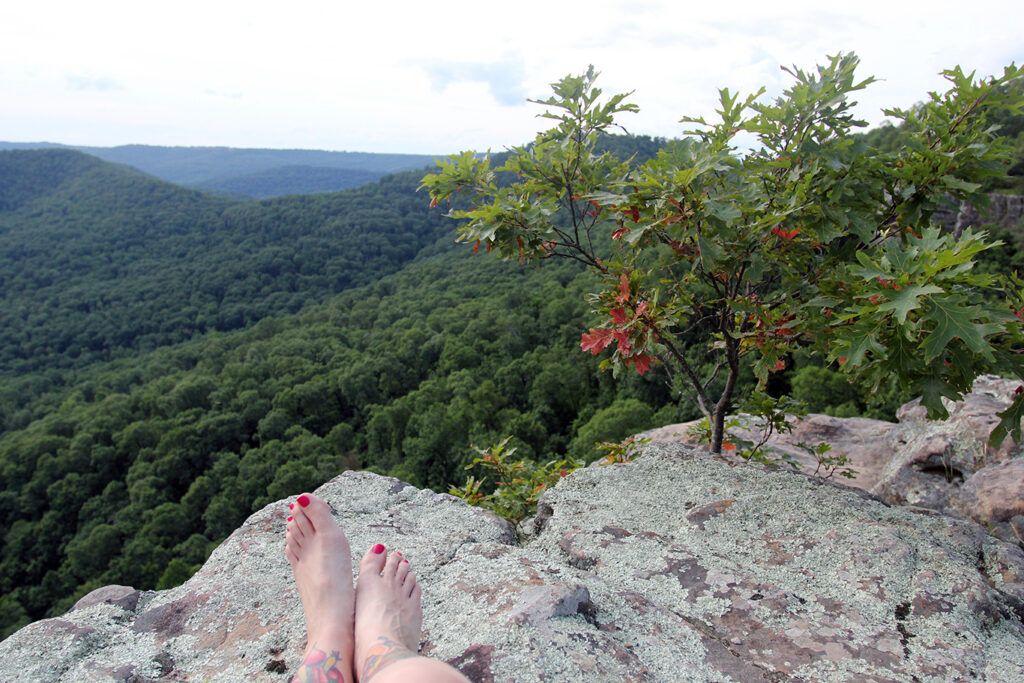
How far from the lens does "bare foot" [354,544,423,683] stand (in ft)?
5.80

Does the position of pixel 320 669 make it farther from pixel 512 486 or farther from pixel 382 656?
pixel 512 486

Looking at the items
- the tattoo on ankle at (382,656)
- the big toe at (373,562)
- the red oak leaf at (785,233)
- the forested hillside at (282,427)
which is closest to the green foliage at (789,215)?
the red oak leaf at (785,233)

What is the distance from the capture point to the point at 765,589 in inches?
88.0

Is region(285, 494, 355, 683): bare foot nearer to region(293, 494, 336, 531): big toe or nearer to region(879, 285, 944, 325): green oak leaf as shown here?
region(293, 494, 336, 531): big toe

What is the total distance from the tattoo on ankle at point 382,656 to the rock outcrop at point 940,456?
2.56 metres

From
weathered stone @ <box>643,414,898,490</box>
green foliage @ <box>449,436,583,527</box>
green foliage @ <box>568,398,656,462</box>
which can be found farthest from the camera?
green foliage @ <box>568,398,656,462</box>

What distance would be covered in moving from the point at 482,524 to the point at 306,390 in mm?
36587

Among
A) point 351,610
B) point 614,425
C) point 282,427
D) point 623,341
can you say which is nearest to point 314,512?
point 351,610

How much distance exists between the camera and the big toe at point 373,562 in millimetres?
2268

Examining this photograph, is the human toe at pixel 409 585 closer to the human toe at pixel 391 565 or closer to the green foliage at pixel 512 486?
the human toe at pixel 391 565

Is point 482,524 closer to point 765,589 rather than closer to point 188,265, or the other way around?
point 765,589

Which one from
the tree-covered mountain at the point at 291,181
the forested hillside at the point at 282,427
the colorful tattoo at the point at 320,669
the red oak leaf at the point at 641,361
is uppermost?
the tree-covered mountain at the point at 291,181

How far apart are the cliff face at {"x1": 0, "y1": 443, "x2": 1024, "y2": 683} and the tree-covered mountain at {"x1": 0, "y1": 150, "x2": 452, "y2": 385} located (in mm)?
68348

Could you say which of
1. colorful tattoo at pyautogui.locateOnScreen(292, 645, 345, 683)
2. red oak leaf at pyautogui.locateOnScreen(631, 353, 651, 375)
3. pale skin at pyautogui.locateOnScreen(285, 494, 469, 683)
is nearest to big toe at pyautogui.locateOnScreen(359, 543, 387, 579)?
pale skin at pyautogui.locateOnScreen(285, 494, 469, 683)
